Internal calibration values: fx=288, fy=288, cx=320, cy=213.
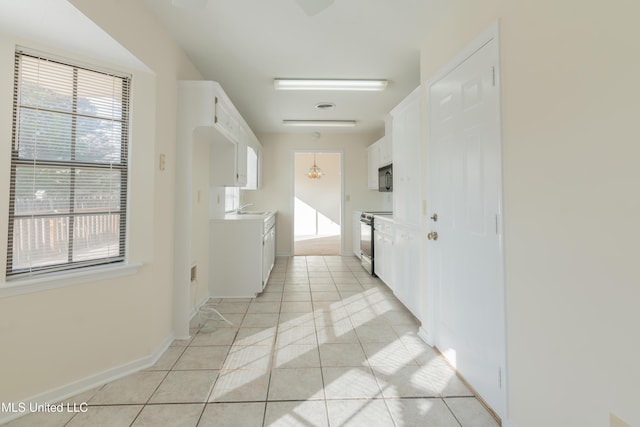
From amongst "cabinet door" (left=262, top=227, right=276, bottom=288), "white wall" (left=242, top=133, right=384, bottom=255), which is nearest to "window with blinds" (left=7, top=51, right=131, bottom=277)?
"cabinet door" (left=262, top=227, right=276, bottom=288)

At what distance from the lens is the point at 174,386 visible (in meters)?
1.78

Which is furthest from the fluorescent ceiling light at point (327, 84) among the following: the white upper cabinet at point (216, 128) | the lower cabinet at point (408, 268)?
the lower cabinet at point (408, 268)

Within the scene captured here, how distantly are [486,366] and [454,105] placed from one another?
63.1 inches

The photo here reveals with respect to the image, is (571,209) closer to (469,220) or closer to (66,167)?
(469,220)

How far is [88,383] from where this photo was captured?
1.75 metres

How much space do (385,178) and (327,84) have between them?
1869 millimetres

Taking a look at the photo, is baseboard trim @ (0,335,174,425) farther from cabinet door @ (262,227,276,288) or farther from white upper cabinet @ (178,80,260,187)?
white upper cabinet @ (178,80,260,187)

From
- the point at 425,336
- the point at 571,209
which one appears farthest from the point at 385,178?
the point at 571,209

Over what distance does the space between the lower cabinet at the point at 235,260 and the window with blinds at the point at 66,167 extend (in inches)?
55.1

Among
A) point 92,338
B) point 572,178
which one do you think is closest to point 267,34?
point 572,178

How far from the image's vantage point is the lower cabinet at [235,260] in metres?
3.37

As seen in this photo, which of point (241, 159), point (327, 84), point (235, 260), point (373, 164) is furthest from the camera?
point (373, 164)

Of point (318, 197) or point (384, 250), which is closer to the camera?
point (384, 250)

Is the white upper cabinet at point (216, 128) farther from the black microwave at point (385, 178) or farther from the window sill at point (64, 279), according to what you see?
the black microwave at point (385, 178)
